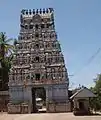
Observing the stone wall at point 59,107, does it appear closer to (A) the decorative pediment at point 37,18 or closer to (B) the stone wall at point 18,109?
(B) the stone wall at point 18,109

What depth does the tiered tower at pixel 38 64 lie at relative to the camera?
166 feet

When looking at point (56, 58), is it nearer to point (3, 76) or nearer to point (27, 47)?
point (27, 47)

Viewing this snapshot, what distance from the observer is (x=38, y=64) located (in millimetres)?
52344

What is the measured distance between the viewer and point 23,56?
5306 centimetres

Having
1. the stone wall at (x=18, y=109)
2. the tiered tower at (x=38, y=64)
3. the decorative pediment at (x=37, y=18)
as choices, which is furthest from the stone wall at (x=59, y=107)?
the decorative pediment at (x=37, y=18)

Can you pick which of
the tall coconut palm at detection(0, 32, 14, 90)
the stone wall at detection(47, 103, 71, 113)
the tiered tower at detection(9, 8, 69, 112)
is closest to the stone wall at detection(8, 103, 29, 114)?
the tiered tower at detection(9, 8, 69, 112)

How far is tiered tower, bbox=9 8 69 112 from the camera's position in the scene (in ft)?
166

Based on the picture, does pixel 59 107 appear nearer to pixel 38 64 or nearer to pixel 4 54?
pixel 38 64

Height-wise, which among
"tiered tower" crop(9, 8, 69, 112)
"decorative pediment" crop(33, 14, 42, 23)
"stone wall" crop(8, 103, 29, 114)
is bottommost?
"stone wall" crop(8, 103, 29, 114)

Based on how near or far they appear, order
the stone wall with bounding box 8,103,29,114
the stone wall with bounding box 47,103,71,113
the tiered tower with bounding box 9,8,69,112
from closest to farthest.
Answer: the stone wall with bounding box 47,103,71,113 < the stone wall with bounding box 8,103,29,114 < the tiered tower with bounding box 9,8,69,112

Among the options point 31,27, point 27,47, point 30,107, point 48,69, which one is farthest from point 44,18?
point 30,107

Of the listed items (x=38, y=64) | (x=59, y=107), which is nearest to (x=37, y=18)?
(x=38, y=64)

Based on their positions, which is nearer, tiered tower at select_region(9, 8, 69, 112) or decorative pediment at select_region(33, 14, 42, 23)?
tiered tower at select_region(9, 8, 69, 112)

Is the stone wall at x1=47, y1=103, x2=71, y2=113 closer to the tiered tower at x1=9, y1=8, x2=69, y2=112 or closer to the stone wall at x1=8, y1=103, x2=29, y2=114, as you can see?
the tiered tower at x1=9, y1=8, x2=69, y2=112
